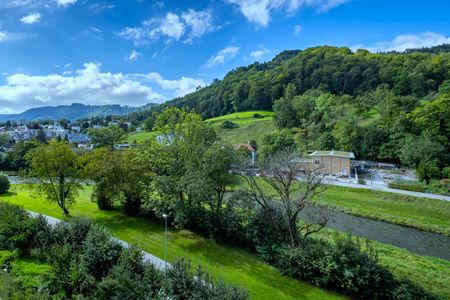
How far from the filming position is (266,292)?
35.5 ft

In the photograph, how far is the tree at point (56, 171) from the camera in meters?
18.6

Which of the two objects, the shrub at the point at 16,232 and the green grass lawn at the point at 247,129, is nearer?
the shrub at the point at 16,232

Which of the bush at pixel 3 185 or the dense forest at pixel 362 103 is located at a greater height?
the dense forest at pixel 362 103

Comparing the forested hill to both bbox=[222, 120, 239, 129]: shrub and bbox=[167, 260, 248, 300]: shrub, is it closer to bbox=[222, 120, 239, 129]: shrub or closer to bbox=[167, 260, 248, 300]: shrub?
bbox=[222, 120, 239, 129]: shrub

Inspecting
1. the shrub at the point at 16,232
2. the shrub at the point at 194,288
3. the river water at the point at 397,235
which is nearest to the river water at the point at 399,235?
the river water at the point at 397,235

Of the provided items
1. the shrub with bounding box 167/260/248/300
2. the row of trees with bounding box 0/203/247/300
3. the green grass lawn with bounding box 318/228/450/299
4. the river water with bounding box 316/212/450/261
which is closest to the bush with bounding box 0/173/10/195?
the row of trees with bounding box 0/203/247/300

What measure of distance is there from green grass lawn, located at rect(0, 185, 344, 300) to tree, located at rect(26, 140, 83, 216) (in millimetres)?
2198

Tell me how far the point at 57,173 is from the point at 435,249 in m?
26.3

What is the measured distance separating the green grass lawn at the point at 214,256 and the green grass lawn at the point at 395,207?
43.2ft

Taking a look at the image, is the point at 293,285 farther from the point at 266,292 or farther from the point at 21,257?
the point at 21,257

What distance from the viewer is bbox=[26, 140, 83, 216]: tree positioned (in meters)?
18.6

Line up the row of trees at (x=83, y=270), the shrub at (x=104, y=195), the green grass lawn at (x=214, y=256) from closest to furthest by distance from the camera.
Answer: the row of trees at (x=83, y=270), the green grass lawn at (x=214, y=256), the shrub at (x=104, y=195)

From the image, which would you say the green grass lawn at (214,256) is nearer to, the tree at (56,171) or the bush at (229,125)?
the tree at (56,171)

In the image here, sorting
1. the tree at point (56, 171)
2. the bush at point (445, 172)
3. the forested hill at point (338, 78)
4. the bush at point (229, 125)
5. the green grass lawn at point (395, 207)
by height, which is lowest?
the green grass lawn at point (395, 207)
